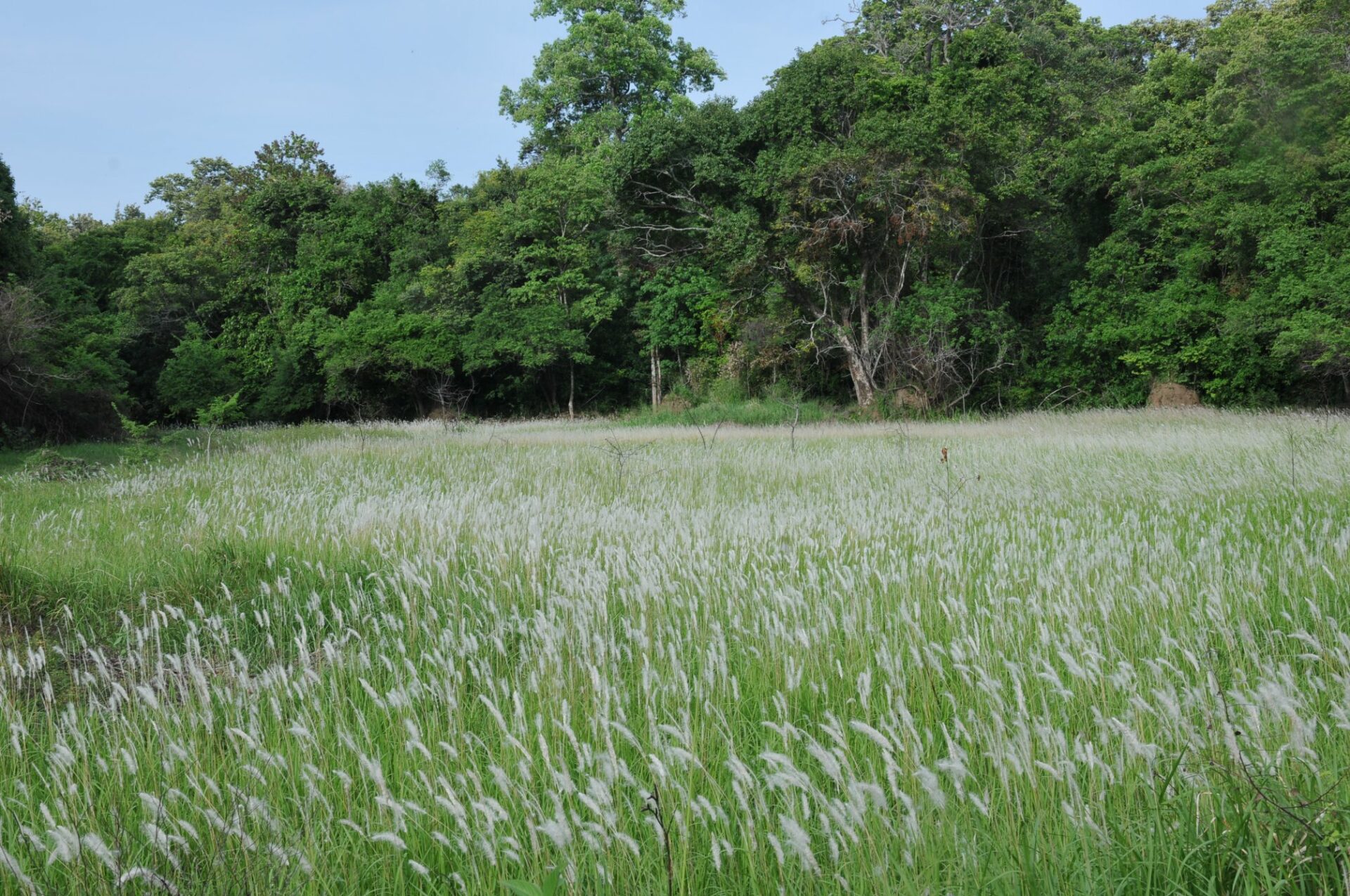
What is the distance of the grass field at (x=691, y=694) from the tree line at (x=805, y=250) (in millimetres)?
8530

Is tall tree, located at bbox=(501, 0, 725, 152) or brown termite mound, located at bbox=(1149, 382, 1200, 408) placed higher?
tall tree, located at bbox=(501, 0, 725, 152)

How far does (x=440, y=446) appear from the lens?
577 inches

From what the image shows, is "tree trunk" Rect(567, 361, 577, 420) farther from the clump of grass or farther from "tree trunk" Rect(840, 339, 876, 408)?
the clump of grass

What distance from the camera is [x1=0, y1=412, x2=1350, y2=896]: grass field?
1.65 m

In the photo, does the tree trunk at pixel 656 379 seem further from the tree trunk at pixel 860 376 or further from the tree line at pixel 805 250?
the tree trunk at pixel 860 376

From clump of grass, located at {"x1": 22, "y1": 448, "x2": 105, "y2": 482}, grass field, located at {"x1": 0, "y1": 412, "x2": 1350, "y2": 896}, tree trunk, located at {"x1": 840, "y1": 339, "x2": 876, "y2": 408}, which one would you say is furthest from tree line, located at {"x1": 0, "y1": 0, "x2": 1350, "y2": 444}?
grass field, located at {"x1": 0, "y1": 412, "x2": 1350, "y2": 896}

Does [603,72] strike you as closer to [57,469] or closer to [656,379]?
[656,379]

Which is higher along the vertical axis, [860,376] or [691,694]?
[860,376]

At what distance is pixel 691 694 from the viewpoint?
2684 mm

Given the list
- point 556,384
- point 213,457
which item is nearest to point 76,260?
point 556,384

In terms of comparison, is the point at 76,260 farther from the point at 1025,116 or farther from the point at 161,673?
the point at 161,673

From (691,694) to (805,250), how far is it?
22712mm

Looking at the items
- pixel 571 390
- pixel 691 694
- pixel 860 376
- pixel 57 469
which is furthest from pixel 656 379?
pixel 691 694

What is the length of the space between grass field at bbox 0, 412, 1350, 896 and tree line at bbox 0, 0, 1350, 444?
8530 millimetres
